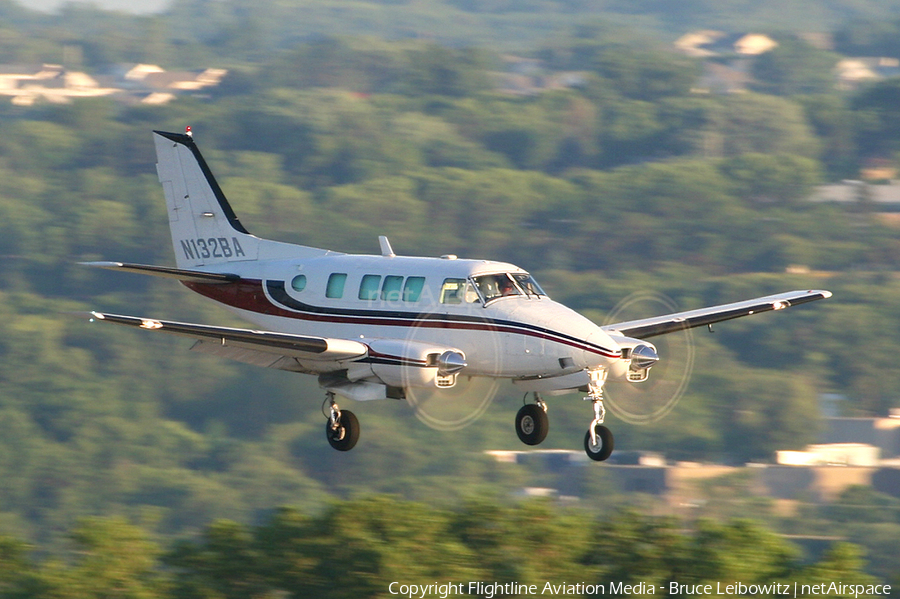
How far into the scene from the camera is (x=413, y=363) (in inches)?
1151

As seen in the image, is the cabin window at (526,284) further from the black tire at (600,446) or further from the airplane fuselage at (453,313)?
the black tire at (600,446)

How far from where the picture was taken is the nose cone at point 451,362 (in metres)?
29.1

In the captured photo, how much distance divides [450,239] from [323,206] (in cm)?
1895

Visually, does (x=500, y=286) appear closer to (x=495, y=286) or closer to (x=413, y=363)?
(x=495, y=286)

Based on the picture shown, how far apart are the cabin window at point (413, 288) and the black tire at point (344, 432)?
3.36 meters

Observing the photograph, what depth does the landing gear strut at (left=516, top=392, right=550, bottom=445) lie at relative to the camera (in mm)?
30781

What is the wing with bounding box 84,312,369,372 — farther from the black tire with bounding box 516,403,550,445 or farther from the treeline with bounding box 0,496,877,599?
the treeline with bounding box 0,496,877,599

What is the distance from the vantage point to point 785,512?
110 metres

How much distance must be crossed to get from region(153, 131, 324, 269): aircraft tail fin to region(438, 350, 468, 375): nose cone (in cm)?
793

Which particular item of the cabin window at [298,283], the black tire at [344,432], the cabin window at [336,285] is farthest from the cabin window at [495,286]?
the cabin window at [298,283]

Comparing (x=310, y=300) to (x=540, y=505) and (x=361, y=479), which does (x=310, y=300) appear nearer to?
(x=540, y=505)

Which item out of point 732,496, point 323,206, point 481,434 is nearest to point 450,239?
point 323,206

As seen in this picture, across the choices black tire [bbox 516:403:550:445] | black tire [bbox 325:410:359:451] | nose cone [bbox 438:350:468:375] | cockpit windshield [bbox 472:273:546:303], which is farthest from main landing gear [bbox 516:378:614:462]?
black tire [bbox 325:410:359:451]

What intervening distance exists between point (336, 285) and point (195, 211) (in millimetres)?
6543
